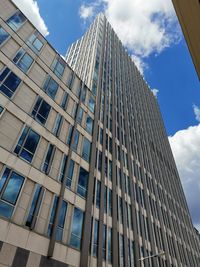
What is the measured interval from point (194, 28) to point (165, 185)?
1714 inches

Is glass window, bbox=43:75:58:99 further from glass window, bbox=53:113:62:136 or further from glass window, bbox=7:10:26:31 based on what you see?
glass window, bbox=7:10:26:31

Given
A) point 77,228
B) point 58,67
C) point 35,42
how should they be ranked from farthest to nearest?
point 58,67 < point 35,42 < point 77,228

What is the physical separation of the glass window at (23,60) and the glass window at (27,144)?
6.68 m

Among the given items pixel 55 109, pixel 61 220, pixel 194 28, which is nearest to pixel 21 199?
pixel 61 220

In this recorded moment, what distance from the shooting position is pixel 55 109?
23.5 meters

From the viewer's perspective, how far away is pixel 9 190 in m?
15.0

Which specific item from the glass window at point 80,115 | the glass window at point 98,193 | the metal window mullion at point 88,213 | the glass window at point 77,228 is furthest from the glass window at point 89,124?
the glass window at point 77,228

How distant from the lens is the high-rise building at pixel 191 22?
289 inches

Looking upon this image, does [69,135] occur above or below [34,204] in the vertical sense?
above

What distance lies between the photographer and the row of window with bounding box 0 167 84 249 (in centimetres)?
1450

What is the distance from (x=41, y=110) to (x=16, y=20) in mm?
10384

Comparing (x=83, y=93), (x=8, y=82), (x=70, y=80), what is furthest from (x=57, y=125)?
(x=83, y=93)

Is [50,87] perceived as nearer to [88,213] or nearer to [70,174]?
[70,174]

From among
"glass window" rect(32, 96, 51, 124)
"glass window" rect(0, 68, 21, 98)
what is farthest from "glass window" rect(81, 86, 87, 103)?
"glass window" rect(0, 68, 21, 98)
